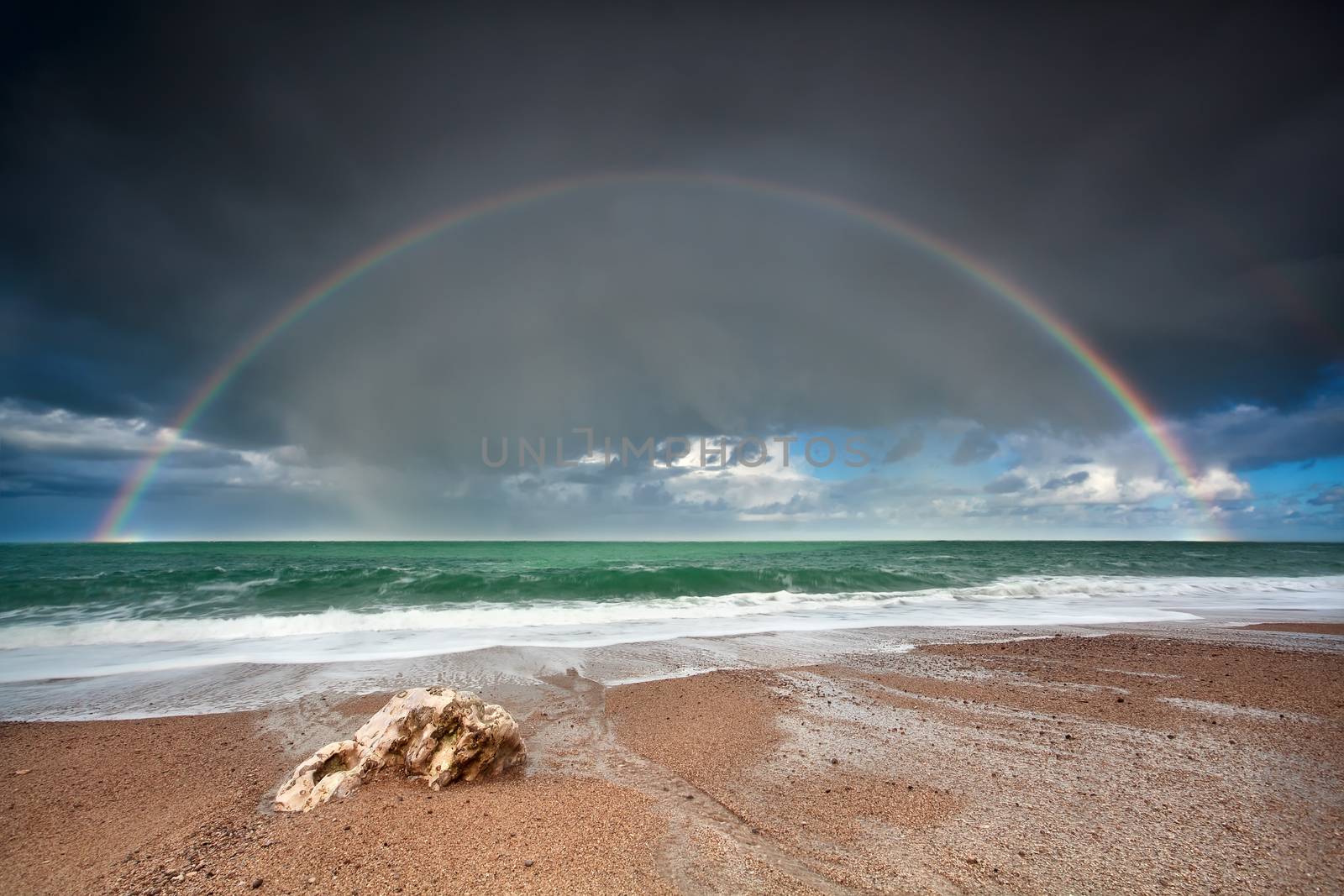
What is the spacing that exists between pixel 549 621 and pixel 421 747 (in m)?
11.1

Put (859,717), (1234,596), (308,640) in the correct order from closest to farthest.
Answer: (859,717) → (308,640) → (1234,596)

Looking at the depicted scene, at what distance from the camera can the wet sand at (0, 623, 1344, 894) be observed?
303cm

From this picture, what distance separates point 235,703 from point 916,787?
7.58 metres

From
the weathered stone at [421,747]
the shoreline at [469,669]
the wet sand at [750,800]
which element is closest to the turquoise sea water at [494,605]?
the shoreline at [469,669]

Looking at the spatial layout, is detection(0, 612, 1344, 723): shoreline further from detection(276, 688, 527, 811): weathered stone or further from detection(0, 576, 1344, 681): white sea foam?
detection(276, 688, 527, 811): weathered stone

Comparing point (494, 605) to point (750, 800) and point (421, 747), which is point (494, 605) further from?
point (750, 800)

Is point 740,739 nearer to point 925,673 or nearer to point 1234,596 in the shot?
point 925,673

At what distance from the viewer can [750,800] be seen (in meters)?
3.95

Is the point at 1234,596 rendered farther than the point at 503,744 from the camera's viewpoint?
Yes

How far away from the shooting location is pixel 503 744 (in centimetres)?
447

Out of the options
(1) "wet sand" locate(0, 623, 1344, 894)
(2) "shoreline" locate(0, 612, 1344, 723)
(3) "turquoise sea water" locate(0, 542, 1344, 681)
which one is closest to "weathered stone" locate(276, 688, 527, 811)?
(1) "wet sand" locate(0, 623, 1344, 894)

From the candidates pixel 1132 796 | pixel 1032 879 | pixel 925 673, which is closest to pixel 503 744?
pixel 1032 879

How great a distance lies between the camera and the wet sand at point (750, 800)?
3.03m

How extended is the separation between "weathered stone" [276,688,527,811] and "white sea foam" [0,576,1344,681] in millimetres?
6412
